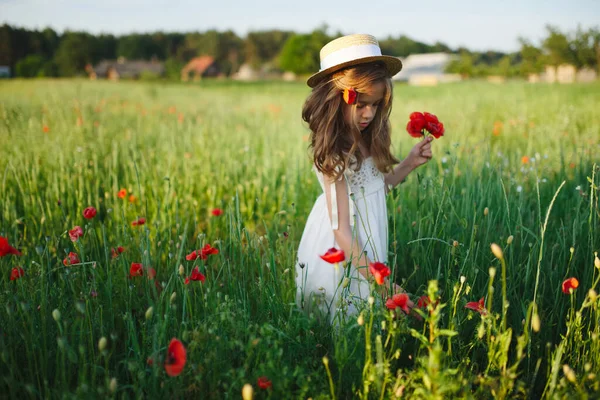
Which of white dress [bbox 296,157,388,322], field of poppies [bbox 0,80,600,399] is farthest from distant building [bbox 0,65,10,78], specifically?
white dress [bbox 296,157,388,322]

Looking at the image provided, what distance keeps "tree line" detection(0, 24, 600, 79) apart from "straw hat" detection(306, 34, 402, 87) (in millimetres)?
26953

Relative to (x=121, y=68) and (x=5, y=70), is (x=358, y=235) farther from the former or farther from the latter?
(x=121, y=68)

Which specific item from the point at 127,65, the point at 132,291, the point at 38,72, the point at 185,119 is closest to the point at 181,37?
the point at 127,65

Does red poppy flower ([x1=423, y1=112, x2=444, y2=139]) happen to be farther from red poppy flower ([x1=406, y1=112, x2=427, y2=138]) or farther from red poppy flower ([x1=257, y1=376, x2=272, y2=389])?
red poppy flower ([x1=257, y1=376, x2=272, y2=389])

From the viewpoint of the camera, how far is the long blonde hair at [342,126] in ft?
5.98

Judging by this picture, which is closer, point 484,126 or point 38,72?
point 484,126

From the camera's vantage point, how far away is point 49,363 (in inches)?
56.3

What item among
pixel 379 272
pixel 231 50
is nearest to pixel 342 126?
pixel 379 272

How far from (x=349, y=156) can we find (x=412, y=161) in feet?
1.17

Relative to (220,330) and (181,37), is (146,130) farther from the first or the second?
(181,37)

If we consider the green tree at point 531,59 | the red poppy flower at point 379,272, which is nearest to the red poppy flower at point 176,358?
the red poppy flower at point 379,272

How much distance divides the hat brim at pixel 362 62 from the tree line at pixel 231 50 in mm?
26888

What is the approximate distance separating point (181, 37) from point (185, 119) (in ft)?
336

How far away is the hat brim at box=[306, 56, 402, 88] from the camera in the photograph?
1.81m
